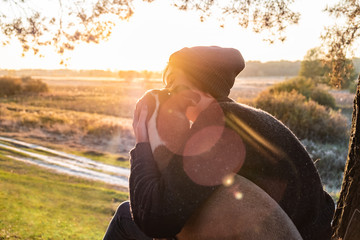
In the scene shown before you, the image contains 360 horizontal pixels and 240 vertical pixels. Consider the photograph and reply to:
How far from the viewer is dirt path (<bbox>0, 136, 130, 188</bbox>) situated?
11.8 meters

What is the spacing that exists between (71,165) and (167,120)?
1251 cm

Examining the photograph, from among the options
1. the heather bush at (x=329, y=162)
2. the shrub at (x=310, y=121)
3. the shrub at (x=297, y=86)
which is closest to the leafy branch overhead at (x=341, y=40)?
the heather bush at (x=329, y=162)

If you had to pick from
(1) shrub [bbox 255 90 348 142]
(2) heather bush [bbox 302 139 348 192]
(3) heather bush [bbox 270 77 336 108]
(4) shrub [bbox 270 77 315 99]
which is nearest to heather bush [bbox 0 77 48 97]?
(4) shrub [bbox 270 77 315 99]

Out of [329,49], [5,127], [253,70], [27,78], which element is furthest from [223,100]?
[253,70]

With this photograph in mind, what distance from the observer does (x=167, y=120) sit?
1.63m

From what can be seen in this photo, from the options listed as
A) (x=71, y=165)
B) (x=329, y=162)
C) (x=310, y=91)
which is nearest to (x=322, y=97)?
(x=310, y=91)

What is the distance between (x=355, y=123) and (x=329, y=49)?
2.80m

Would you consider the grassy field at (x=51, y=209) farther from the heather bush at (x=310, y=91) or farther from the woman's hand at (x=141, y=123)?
the heather bush at (x=310, y=91)

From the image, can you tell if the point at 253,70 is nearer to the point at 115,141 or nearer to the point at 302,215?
the point at 115,141

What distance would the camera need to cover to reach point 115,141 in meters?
21.0

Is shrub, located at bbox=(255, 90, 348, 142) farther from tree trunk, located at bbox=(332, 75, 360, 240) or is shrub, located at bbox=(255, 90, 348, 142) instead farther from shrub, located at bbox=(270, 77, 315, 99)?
tree trunk, located at bbox=(332, 75, 360, 240)

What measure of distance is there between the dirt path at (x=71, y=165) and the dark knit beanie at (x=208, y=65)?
974 centimetres

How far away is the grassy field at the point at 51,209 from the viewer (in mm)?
4406

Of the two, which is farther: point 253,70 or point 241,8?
point 253,70
